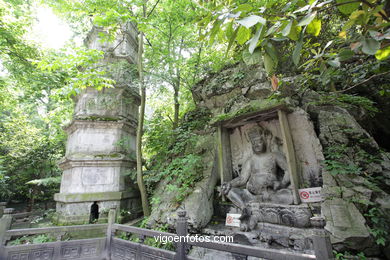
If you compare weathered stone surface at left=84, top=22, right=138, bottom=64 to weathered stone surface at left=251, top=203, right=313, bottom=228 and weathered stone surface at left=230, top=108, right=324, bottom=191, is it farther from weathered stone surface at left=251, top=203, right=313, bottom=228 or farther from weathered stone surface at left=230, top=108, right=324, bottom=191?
weathered stone surface at left=251, top=203, right=313, bottom=228

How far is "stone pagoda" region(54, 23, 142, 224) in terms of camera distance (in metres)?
5.49

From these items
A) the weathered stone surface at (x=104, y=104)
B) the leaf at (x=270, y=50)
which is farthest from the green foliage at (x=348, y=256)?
the weathered stone surface at (x=104, y=104)

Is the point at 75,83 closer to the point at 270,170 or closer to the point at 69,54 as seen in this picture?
the point at 69,54

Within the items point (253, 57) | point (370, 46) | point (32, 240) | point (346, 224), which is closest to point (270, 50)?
point (253, 57)

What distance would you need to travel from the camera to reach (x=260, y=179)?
4340 millimetres

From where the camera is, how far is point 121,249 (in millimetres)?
3811

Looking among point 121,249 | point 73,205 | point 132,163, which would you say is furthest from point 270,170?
point 73,205

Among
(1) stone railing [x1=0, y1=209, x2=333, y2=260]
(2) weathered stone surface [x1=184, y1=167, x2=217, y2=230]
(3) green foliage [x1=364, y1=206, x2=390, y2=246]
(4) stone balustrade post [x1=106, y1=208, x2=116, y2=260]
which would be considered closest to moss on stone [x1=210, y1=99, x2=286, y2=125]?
(2) weathered stone surface [x1=184, y1=167, x2=217, y2=230]

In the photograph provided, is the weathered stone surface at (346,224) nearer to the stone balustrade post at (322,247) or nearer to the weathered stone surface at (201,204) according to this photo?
the stone balustrade post at (322,247)

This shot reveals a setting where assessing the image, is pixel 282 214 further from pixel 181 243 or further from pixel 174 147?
pixel 174 147

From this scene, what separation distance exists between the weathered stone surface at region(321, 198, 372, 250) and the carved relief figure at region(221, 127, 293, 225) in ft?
2.59

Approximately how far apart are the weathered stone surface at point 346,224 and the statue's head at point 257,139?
1.75m

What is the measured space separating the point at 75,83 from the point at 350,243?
20.7ft

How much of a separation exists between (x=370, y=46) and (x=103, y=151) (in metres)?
6.58
